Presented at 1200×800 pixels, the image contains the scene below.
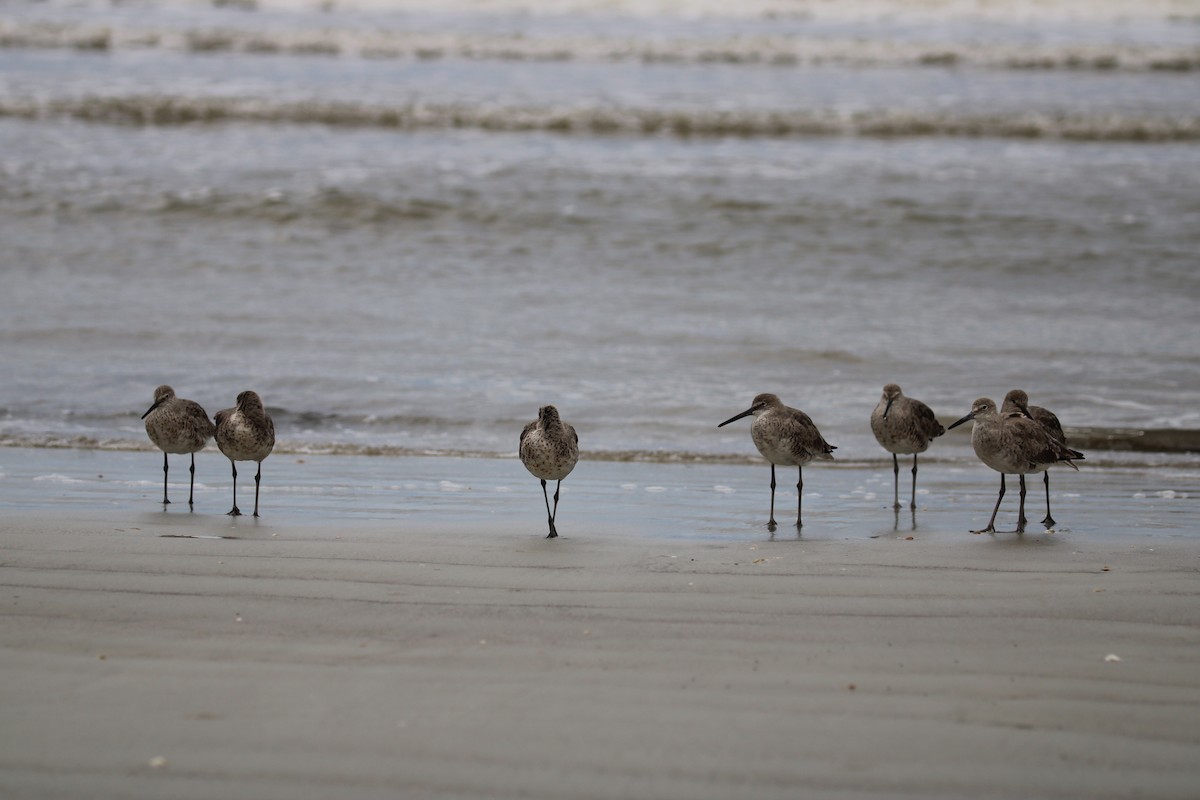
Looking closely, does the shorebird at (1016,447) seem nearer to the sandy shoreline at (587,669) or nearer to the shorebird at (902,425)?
the shorebird at (902,425)

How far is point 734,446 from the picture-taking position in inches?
359

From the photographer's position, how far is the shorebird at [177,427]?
753cm

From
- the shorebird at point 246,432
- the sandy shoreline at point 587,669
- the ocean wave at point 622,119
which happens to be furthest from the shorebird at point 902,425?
the ocean wave at point 622,119

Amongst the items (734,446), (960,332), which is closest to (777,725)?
(734,446)

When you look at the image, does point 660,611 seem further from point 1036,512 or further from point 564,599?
point 1036,512

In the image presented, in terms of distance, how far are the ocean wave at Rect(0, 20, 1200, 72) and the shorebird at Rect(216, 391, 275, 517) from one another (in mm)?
20569

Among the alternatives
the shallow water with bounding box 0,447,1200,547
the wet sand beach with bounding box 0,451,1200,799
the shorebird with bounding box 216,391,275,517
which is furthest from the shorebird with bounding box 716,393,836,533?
the shorebird with bounding box 216,391,275,517

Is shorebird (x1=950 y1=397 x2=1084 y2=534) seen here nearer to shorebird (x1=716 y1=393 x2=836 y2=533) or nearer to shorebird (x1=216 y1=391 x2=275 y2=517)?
shorebird (x1=716 y1=393 x2=836 y2=533)

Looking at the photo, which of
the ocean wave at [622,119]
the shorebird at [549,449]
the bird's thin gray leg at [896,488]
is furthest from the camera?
the ocean wave at [622,119]

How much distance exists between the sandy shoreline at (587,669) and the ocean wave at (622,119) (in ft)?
49.0

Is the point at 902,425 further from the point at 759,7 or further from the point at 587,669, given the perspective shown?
the point at 759,7

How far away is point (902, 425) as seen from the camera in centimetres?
779

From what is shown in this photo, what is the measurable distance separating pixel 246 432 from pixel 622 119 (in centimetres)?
1432

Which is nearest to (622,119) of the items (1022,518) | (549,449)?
(549,449)
